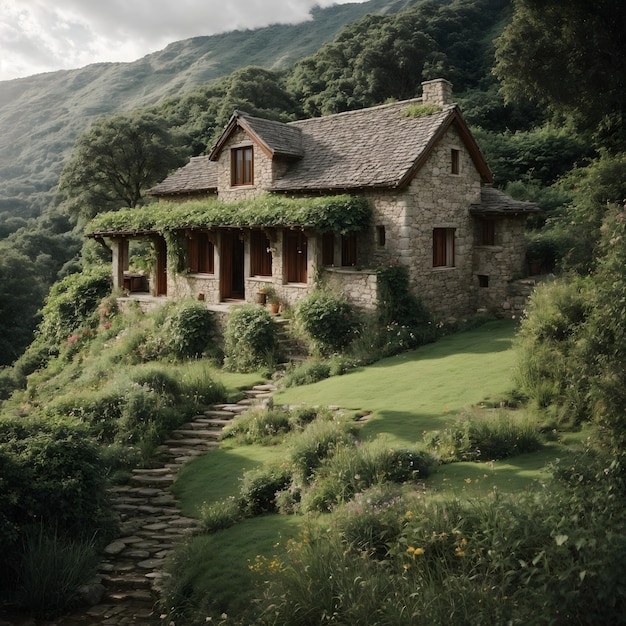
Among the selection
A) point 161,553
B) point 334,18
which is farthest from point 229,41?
point 161,553

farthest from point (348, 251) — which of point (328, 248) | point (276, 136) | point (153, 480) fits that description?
point (153, 480)

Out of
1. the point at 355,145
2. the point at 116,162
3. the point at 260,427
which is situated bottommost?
the point at 260,427

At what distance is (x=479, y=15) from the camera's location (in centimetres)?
6038

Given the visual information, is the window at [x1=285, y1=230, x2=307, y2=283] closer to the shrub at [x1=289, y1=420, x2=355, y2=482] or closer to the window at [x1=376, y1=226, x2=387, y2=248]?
the window at [x1=376, y1=226, x2=387, y2=248]

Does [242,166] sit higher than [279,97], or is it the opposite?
[279,97]

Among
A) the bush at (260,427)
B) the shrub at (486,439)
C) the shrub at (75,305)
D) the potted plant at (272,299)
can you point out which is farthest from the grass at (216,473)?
the shrub at (75,305)

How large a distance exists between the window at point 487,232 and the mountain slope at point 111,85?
70.0 m

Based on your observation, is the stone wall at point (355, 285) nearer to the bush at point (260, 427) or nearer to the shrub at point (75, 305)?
the bush at point (260, 427)

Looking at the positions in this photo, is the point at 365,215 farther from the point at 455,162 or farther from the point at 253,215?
the point at 455,162

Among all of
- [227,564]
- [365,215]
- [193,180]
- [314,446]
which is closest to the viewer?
[227,564]

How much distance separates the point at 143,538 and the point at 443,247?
15.3 meters

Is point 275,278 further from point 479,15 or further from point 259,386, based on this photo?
point 479,15

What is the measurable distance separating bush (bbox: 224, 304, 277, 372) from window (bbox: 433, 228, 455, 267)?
6.12m

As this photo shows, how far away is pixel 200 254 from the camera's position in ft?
85.6
